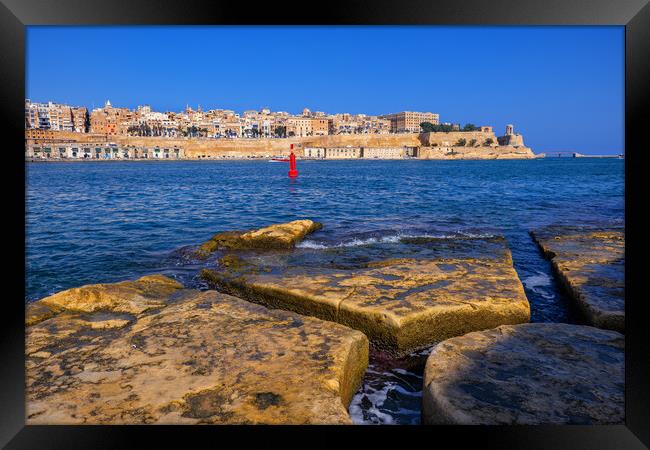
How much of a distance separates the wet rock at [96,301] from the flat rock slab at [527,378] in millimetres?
1976

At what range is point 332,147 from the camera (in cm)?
10062

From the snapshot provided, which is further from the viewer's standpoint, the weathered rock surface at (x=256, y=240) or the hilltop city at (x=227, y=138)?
the hilltop city at (x=227, y=138)

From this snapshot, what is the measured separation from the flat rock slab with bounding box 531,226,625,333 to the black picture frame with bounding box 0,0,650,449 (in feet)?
5.87

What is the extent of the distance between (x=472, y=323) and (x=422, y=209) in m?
9.68

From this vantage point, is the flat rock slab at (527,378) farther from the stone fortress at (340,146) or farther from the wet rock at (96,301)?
the stone fortress at (340,146)

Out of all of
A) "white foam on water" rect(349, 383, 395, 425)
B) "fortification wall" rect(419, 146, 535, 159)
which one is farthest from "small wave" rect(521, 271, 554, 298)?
"fortification wall" rect(419, 146, 535, 159)

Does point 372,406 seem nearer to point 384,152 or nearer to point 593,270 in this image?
point 593,270

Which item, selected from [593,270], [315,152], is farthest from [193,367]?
[315,152]

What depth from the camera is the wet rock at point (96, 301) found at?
2805 millimetres

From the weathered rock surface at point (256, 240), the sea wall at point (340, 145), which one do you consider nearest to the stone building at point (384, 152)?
the sea wall at point (340, 145)

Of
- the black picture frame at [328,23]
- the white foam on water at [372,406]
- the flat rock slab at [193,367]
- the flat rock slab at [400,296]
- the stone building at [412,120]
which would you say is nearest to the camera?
the black picture frame at [328,23]

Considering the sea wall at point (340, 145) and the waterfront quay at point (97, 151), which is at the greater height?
the sea wall at point (340, 145)

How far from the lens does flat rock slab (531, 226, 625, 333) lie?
115 inches

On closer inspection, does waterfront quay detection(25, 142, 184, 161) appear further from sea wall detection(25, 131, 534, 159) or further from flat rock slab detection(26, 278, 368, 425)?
flat rock slab detection(26, 278, 368, 425)
